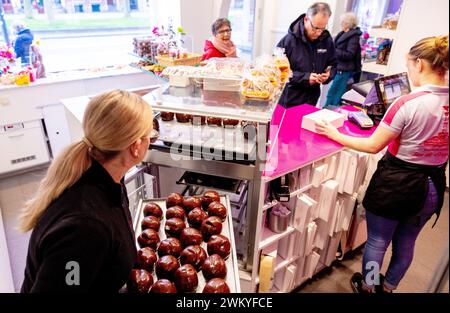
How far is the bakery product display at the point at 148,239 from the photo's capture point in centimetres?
125

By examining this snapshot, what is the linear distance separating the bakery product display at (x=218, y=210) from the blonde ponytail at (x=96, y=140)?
0.53m

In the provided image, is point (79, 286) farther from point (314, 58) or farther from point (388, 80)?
point (314, 58)

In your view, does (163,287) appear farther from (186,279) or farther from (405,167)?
(405,167)

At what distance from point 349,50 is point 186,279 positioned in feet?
12.9

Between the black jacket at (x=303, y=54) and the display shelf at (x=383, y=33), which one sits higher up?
the display shelf at (x=383, y=33)

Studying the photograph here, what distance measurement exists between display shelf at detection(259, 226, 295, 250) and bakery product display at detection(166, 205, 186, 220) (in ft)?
1.84

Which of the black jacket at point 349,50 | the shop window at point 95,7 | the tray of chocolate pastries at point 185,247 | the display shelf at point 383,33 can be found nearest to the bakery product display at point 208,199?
the tray of chocolate pastries at point 185,247

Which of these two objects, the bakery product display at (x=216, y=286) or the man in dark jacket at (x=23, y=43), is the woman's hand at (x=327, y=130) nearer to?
the bakery product display at (x=216, y=286)

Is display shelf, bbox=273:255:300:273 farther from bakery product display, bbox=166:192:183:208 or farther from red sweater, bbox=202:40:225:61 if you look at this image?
red sweater, bbox=202:40:225:61

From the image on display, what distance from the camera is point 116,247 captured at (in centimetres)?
96

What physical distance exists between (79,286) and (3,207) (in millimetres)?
2740

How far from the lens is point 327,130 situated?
6.31 ft

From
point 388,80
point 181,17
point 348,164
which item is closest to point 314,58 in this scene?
point 388,80

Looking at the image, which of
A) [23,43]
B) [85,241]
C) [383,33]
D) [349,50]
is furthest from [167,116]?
[349,50]
